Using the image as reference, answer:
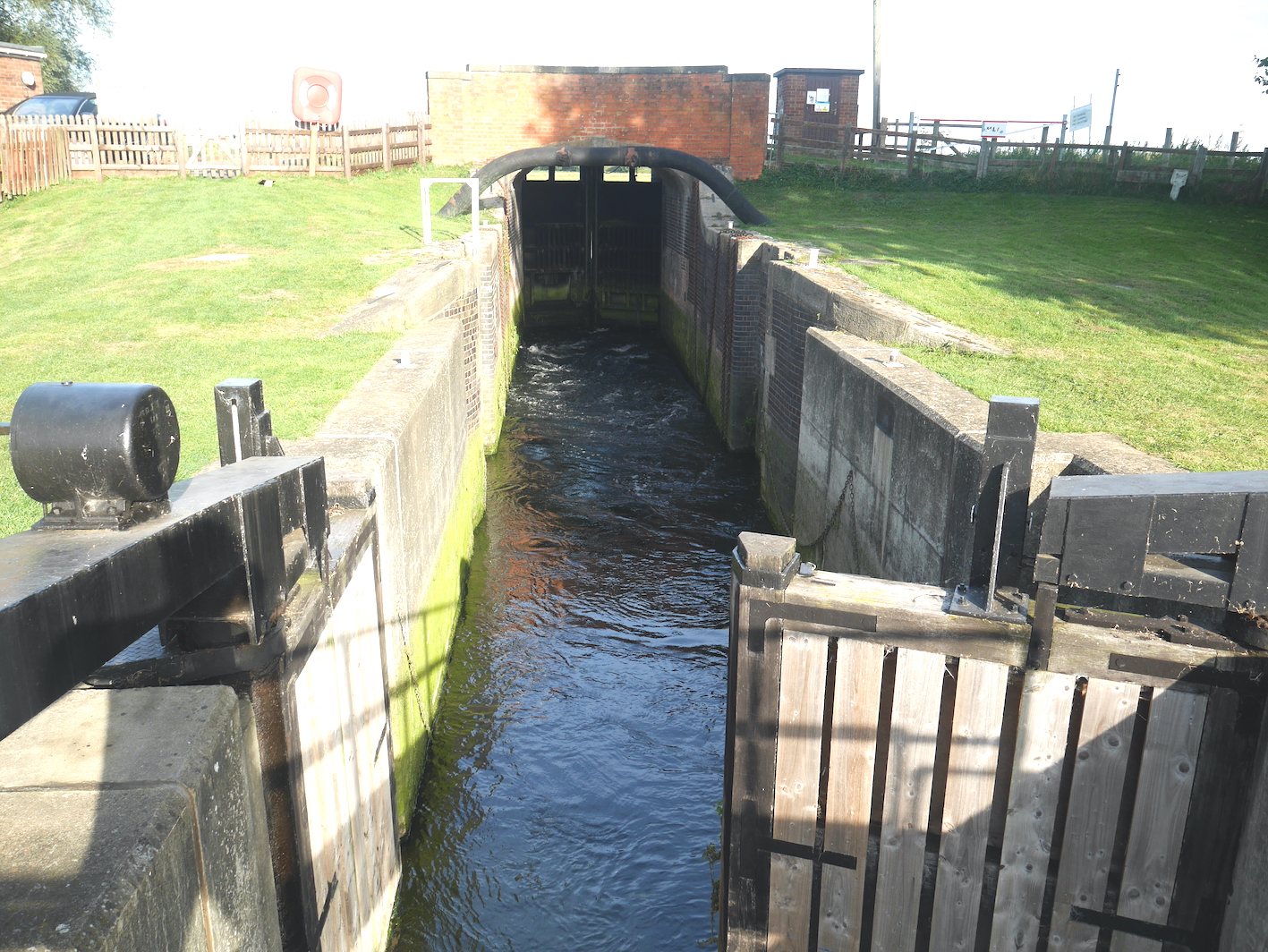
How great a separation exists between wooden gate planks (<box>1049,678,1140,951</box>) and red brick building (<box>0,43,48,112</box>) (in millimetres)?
28614

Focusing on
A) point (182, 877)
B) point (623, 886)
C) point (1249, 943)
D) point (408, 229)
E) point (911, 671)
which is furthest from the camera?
point (408, 229)

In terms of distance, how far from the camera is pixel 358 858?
182 inches

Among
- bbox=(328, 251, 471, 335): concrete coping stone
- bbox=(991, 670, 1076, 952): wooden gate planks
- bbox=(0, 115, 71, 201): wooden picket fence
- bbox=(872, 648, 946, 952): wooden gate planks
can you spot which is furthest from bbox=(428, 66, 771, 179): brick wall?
bbox=(991, 670, 1076, 952): wooden gate planks

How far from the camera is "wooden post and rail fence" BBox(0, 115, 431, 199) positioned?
18.2m

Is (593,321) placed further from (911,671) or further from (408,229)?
(911,671)

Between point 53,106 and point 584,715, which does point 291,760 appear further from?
point 53,106

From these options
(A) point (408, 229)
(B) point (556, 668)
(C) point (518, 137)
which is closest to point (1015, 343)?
(B) point (556, 668)

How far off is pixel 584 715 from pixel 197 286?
296 inches

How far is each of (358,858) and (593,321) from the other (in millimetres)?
20489

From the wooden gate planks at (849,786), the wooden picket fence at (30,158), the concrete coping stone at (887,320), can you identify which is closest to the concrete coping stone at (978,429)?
the concrete coping stone at (887,320)

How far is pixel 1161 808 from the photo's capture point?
3.72 meters

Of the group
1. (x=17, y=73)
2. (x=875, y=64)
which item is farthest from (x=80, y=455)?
(x=17, y=73)

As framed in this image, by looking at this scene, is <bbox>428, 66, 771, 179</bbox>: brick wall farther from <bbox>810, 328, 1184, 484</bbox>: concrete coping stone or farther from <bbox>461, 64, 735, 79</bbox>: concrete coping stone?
<bbox>810, 328, 1184, 484</bbox>: concrete coping stone

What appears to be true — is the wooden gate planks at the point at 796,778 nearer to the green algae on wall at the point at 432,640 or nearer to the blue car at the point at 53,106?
the green algae on wall at the point at 432,640
